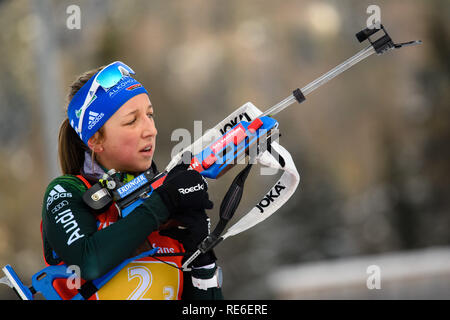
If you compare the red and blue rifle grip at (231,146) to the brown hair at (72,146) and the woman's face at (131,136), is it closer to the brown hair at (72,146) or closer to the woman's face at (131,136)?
the woman's face at (131,136)

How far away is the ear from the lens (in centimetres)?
259

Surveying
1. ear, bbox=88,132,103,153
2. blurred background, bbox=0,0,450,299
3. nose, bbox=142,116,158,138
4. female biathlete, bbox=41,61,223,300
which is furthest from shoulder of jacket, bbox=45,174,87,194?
blurred background, bbox=0,0,450,299

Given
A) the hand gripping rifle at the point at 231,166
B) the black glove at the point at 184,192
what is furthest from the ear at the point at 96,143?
the black glove at the point at 184,192

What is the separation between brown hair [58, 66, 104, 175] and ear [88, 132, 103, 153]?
96 millimetres

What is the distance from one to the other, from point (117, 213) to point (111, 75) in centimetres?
61

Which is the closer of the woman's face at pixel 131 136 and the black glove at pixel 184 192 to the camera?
the black glove at pixel 184 192

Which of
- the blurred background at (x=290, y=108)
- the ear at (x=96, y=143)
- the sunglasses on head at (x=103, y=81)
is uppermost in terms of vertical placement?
the sunglasses on head at (x=103, y=81)

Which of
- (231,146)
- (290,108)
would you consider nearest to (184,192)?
(231,146)

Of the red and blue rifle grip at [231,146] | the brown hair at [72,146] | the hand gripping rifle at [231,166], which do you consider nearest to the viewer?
the hand gripping rifle at [231,166]

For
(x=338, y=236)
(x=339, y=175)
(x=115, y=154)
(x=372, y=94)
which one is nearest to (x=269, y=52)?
(x=372, y=94)

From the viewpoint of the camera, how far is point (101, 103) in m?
2.52

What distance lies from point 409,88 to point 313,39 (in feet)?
9.86

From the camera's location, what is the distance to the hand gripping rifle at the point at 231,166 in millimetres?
2389

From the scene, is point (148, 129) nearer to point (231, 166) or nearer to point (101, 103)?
point (101, 103)
